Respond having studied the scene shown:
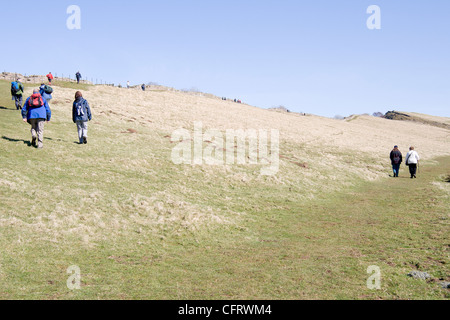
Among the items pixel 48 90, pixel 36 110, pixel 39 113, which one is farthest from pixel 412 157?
pixel 48 90

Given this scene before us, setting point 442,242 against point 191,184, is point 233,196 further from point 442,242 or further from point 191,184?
point 442,242

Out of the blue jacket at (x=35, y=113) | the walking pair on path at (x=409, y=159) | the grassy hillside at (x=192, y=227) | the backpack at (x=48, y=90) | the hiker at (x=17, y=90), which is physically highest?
the hiker at (x=17, y=90)

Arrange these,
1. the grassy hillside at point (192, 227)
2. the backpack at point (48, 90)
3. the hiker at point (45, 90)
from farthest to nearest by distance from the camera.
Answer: the hiker at point (45, 90)
the backpack at point (48, 90)
the grassy hillside at point (192, 227)

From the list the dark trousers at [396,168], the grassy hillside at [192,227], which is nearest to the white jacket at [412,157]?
the grassy hillside at [192,227]

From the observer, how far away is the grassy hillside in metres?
9.15

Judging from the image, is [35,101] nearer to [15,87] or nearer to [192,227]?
[192,227]

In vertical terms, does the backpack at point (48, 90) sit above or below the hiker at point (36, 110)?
above

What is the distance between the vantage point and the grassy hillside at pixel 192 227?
30.0 feet

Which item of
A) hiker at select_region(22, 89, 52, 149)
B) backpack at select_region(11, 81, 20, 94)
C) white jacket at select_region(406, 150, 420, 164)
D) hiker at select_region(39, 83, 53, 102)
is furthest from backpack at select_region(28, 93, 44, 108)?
white jacket at select_region(406, 150, 420, 164)

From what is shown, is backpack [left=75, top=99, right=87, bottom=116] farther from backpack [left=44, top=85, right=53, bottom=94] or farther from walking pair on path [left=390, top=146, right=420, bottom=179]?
walking pair on path [left=390, top=146, right=420, bottom=179]

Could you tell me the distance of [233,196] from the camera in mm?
19703

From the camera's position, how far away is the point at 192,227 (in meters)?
14.0

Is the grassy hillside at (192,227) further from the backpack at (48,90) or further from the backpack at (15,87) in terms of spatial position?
the backpack at (15,87)
